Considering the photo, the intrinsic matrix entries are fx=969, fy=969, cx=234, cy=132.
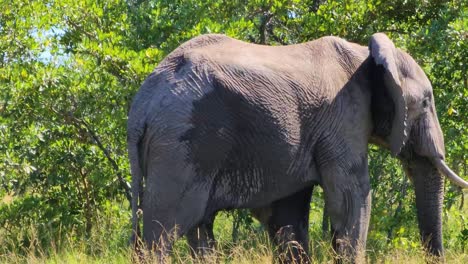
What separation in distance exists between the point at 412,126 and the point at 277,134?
3.93 feet

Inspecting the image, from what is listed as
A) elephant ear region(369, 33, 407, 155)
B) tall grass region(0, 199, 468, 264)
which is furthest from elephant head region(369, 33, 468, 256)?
tall grass region(0, 199, 468, 264)

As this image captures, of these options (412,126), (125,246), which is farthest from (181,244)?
(412,126)

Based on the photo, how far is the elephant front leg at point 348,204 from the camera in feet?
22.5

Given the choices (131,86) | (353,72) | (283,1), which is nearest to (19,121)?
(131,86)

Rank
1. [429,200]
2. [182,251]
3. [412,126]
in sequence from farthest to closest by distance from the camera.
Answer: [182,251] → [429,200] → [412,126]

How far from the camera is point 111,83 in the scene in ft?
27.1

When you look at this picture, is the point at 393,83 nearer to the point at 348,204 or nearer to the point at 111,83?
the point at 348,204

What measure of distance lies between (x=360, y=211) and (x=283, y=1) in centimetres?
270

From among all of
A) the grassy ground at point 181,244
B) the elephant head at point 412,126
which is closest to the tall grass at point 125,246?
the grassy ground at point 181,244

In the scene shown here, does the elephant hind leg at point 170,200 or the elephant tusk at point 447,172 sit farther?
the elephant tusk at point 447,172

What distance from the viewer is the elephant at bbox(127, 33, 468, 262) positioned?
20.8 feet

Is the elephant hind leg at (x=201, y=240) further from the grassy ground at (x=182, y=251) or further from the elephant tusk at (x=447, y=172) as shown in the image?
the elephant tusk at (x=447, y=172)

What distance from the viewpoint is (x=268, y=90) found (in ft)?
21.6

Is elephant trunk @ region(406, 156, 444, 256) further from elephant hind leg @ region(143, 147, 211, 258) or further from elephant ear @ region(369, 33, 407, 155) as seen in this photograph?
elephant hind leg @ region(143, 147, 211, 258)
